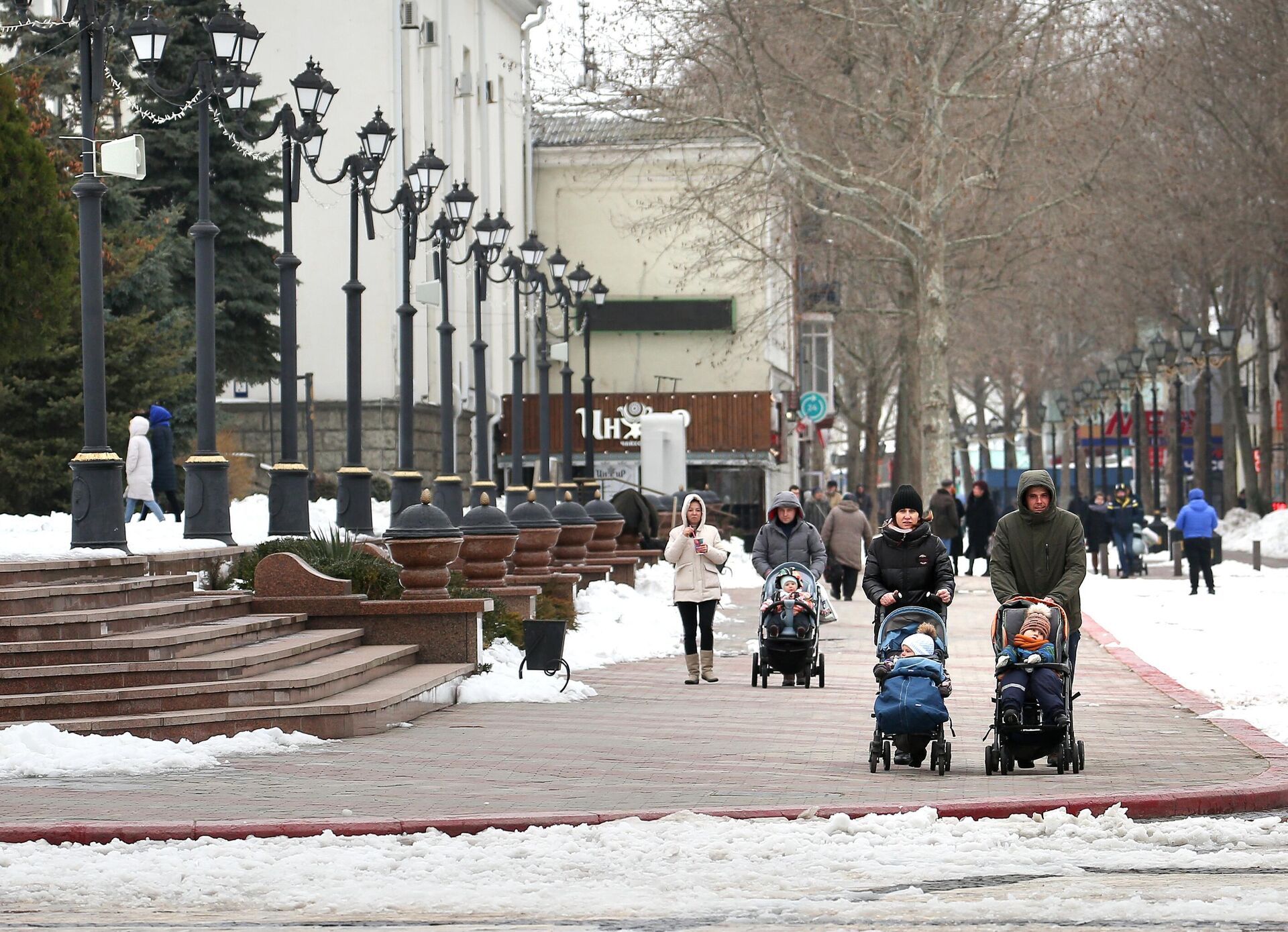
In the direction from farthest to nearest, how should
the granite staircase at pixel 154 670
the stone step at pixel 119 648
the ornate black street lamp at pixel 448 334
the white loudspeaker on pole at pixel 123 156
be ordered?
the ornate black street lamp at pixel 448 334 < the white loudspeaker on pole at pixel 123 156 < the stone step at pixel 119 648 < the granite staircase at pixel 154 670

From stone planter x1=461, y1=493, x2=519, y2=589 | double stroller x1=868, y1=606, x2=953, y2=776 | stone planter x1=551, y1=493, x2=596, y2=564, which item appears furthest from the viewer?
stone planter x1=551, y1=493, x2=596, y2=564

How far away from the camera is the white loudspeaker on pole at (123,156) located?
18.5 meters

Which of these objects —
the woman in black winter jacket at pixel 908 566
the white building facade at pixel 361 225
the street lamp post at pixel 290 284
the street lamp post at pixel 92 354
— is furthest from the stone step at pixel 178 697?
the white building facade at pixel 361 225

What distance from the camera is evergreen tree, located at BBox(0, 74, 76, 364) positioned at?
3069 cm

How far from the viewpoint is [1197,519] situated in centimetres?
3384

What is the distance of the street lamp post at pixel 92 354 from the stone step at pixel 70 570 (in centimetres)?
66

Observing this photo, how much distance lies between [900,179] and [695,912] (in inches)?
1397

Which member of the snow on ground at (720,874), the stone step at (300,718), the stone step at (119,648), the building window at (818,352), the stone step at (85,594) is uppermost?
the building window at (818,352)

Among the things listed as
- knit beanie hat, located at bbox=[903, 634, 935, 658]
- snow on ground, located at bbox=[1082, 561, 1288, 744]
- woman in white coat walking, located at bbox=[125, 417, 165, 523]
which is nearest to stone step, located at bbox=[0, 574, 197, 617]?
knit beanie hat, located at bbox=[903, 634, 935, 658]

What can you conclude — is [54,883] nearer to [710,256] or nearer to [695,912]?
[695,912]

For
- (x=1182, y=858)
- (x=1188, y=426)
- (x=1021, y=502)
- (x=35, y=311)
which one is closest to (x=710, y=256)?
(x=35, y=311)

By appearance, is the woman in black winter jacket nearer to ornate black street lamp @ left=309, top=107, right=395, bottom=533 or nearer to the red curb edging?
the red curb edging

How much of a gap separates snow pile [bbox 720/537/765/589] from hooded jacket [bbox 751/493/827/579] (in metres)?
17.3

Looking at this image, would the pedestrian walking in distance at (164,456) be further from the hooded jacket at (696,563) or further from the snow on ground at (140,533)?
the hooded jacket at (696,563)
